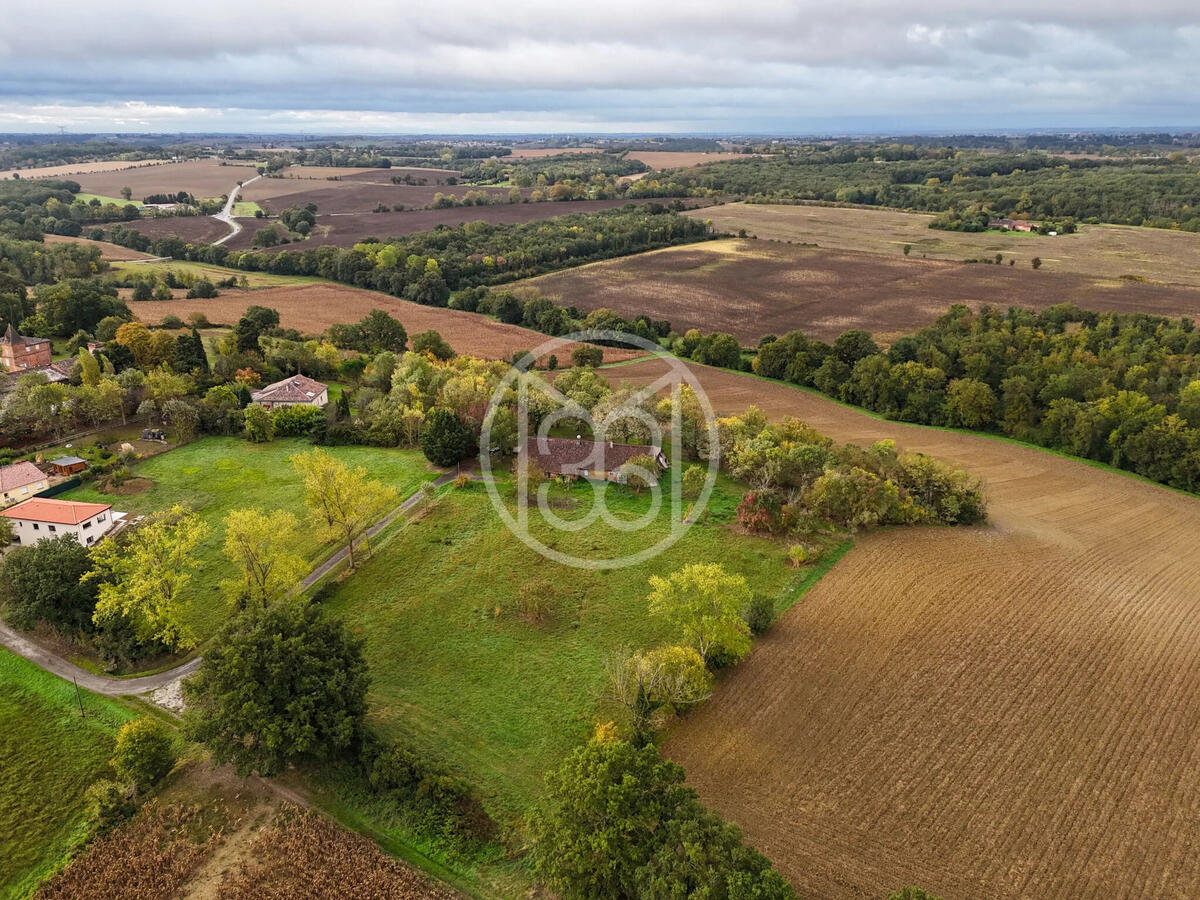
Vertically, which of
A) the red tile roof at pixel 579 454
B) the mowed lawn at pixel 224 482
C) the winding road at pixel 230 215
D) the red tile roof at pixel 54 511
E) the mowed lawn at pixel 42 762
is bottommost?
the mowed lawn at pixel 42 762

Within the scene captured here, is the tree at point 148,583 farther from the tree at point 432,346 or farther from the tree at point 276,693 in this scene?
the tree at point 432,346

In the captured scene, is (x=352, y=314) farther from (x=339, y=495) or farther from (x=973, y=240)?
(x=973, y=240)

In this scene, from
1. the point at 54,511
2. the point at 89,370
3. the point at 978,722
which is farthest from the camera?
the point at 89,370

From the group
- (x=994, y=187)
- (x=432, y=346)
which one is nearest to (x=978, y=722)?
(x=432, y=346)

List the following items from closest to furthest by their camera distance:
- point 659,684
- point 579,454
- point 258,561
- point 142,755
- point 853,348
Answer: point 142,755 → point 659,684 → point 258,561 → point 579,454 → point 853,348

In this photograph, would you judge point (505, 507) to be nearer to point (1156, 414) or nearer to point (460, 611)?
point (460, 611)

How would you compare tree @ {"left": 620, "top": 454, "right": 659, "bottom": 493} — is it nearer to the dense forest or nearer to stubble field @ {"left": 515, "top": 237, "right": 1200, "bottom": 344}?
stubble field @ {"left": 515, "top": 237, "right": 1200, "bottom": 344}

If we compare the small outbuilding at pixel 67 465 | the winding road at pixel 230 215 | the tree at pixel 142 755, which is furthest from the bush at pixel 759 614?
the winding road at pixel 230 215
